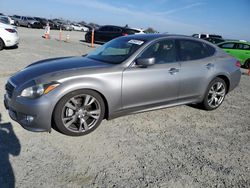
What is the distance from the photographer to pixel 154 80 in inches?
173

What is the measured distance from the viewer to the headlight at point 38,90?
3607 mm

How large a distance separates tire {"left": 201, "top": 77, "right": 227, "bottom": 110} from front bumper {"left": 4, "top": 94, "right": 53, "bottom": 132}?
3.24 metres

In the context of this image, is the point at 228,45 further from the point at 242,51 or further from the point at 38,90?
the point at 38,90

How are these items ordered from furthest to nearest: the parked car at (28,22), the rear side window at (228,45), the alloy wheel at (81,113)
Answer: the parked car at (28,22)
the rear side window at (228,45)
the alloy wheel at (81,113)

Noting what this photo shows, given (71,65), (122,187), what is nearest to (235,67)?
(71,65)

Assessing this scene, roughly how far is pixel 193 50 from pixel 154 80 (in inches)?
51.3

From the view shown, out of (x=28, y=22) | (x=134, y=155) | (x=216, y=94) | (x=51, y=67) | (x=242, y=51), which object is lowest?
(x=134, y=155)

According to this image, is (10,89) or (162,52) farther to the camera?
(162,52)

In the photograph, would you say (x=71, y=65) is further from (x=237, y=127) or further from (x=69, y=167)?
(x=237, y=127)

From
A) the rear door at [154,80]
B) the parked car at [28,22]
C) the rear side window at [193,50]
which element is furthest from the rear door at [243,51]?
the parked car at [28,22]

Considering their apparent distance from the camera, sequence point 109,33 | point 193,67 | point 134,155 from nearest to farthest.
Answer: point 134,155 → point 193,67 → point 109,33

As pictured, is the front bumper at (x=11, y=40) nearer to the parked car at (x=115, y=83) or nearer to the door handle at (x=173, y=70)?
the parked car at (x=115, y=83)

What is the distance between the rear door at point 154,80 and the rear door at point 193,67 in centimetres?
15

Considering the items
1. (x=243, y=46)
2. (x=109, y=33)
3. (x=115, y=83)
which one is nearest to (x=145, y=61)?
(x=115, y=83)
